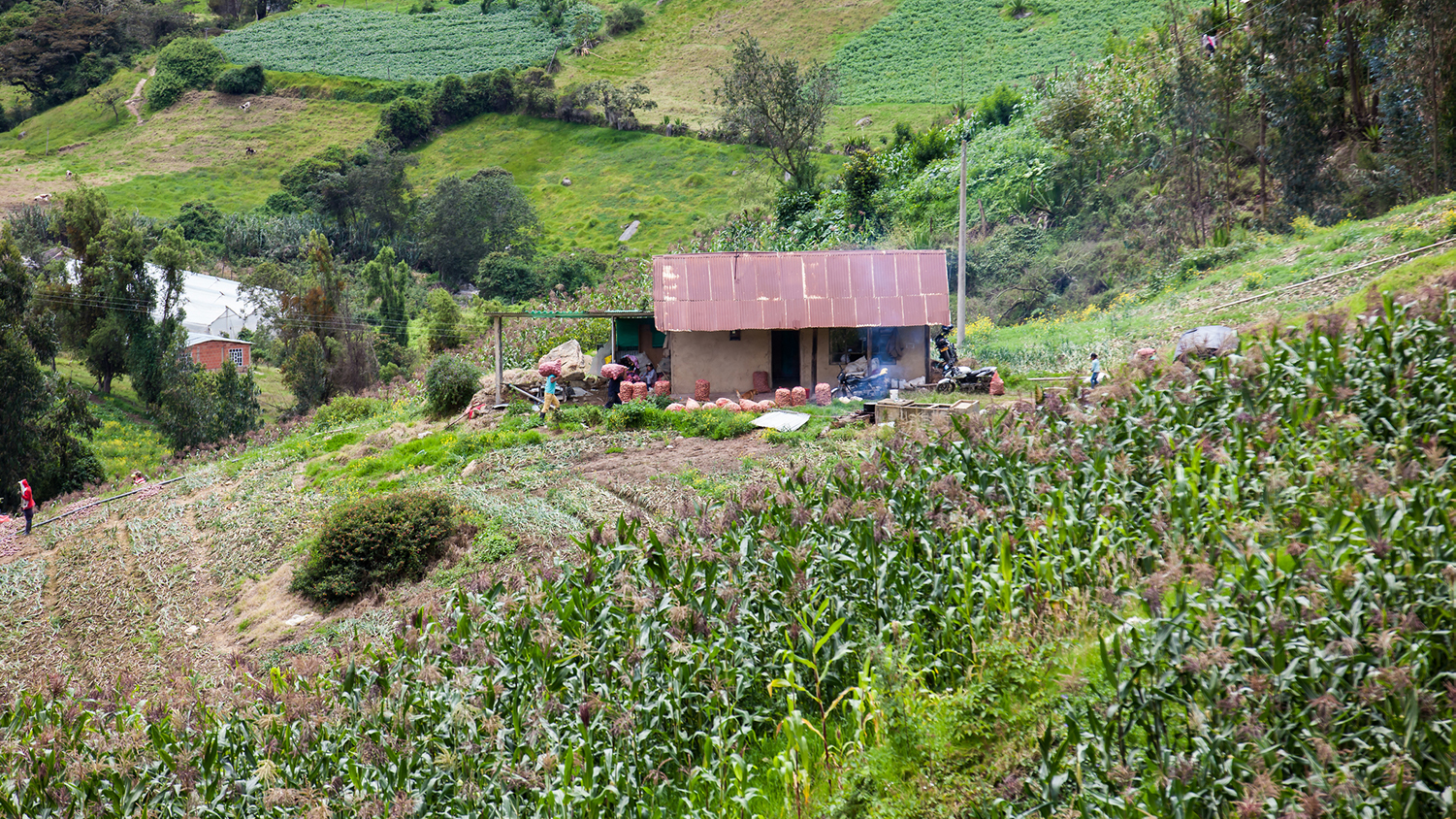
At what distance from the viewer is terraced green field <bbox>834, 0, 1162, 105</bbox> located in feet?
196

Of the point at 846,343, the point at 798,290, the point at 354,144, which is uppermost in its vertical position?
the point at 354,144

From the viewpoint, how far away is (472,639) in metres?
8.18

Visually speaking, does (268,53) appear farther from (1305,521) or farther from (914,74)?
(1305,521)

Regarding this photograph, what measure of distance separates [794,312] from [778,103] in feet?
99.6

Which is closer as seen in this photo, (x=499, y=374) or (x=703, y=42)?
(x=499, y=374)

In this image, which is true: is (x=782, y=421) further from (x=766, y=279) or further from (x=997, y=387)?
(x=766, y=279)

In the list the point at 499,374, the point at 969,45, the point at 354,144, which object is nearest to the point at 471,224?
the point at 354,144

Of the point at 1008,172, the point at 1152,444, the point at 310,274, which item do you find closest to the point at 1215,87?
the point at 1008,172

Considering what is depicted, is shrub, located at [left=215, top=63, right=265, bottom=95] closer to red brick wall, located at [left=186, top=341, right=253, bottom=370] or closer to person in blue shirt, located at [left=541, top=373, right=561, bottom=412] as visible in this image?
red brick wall, located at [left=186, top=341, right=253, bottom=370]

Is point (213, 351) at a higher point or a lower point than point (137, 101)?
lower

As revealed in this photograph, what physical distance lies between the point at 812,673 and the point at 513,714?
7.77 feet

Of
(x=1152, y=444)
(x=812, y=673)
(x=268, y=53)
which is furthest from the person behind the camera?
(x=268, y=53)

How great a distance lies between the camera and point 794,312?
74.6 ft

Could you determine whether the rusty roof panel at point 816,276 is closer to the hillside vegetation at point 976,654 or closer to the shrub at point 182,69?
the hillside vegetation at point 976,654
